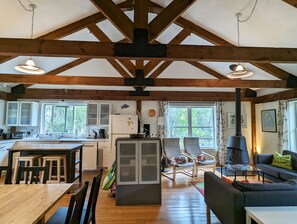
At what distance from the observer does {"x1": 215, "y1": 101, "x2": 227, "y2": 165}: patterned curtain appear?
22.0 feet

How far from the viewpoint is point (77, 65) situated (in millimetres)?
5551

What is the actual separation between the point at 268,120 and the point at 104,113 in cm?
521

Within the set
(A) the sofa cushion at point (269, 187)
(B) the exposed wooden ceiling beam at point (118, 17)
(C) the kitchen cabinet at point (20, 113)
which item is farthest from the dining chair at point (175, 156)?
(C) the kitchen cabinet at point (20, 113)

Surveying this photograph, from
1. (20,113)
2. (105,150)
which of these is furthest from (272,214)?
(20,113)

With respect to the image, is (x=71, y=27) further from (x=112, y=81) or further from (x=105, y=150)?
(x=105, y=150)

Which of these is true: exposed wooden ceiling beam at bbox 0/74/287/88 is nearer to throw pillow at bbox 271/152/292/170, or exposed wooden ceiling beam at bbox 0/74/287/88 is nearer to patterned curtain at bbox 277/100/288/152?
patterned curtain at bbox 277/100/288/152

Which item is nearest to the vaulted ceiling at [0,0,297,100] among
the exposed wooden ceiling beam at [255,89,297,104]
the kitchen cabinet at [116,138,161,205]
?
the exposed wooden ceiling beam at [255,89,297,104]

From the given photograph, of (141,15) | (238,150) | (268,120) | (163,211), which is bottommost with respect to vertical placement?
(163,211)

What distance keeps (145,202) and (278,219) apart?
2238mm

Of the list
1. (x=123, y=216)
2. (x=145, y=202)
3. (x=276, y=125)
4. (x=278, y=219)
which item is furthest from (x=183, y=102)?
(x=278, y=219)

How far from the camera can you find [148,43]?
280 centimetres

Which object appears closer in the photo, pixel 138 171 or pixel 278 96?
pixel 138 171

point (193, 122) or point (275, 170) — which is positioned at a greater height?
point (193, 122)

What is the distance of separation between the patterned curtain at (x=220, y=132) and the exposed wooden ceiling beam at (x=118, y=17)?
489cm
